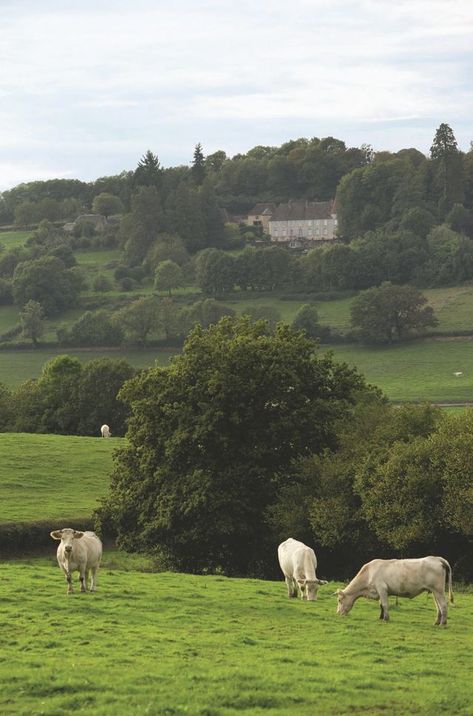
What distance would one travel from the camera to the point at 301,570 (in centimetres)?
Answer: 2778

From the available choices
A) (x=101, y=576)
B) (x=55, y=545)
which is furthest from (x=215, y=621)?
(x=55, y=545)

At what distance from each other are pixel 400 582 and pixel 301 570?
417 cm

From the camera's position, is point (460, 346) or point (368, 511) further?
point (460, 346)

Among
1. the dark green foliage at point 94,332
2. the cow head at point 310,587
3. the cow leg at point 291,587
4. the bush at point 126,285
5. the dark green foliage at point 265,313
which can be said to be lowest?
the dark green foliage at point 94,332

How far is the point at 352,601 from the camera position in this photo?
24.8 meters

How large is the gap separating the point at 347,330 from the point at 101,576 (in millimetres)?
128394

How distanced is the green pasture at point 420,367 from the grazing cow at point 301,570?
→ 87.7m

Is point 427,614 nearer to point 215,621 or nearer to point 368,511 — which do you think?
point 215,621

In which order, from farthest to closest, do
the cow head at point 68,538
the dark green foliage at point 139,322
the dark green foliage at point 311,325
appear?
the dark green foliage at point 311,325, the dark green foliage at point 139,322, the cow head at point 68,538

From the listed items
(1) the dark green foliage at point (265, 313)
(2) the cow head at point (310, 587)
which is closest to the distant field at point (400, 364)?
(1) the dark green foliage at point (265, 313)

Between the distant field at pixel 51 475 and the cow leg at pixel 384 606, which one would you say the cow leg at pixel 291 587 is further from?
the distant field at pixel 51 475

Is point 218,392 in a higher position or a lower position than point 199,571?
higher

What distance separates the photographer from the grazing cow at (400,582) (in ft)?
78.2

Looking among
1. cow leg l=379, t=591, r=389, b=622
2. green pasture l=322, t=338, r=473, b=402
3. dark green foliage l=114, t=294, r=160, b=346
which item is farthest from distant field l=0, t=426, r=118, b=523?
dark green foliage l=114, t=294, r=160, b=346
